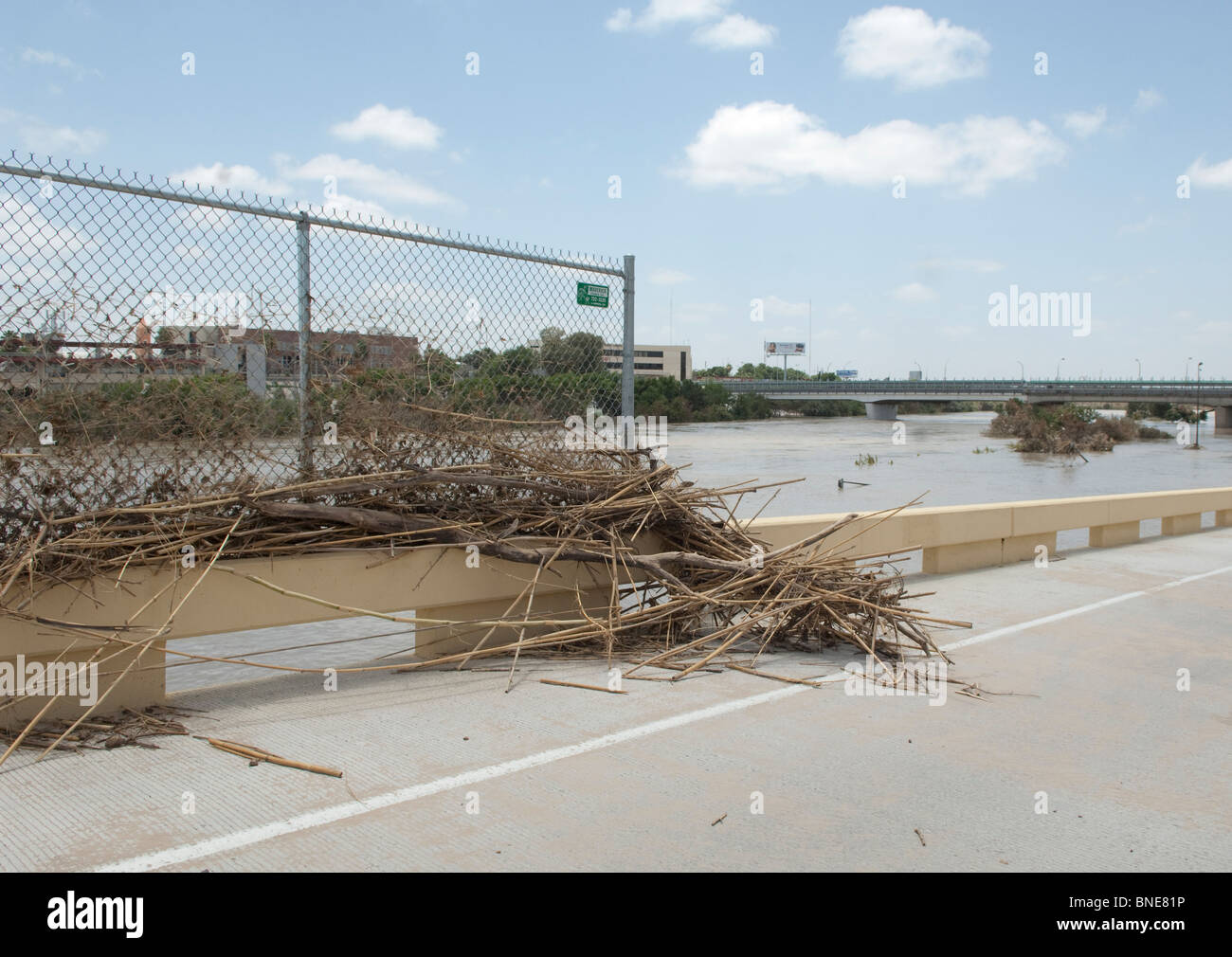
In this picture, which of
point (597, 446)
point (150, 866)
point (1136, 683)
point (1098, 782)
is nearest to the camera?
point (150, 866)

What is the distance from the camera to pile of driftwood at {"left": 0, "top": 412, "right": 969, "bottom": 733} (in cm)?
569

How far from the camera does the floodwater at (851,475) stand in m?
8.55

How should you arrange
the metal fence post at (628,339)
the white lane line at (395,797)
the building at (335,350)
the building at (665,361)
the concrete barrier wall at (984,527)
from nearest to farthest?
the white lane line at (395,797) → the building at (335,350) → the metal fence post at (628,339) → the concrete barrier wall at (984,527) → the building at (665,361)

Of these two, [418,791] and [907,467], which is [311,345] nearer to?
[418,791]

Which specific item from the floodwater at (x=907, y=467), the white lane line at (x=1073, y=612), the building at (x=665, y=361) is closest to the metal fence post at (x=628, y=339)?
the white lane line at (x=1073, y=612)

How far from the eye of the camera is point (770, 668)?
20.7ft

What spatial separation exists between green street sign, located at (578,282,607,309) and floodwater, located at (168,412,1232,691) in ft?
9.32

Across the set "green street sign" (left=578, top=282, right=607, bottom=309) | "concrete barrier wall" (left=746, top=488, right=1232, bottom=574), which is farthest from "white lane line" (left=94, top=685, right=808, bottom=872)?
"green street sign" (left=578, top=282, right=607, bottom=309)

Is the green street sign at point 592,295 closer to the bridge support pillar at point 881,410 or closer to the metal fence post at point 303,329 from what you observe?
the metal fence post at point 303,329

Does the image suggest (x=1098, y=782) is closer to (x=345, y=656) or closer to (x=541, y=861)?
(x=541, y=861)

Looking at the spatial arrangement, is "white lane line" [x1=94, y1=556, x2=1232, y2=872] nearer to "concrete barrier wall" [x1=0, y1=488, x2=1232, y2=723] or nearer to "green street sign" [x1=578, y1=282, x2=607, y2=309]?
"concrete barrier wall" [x1=0, y1=488, x2=1232, y2=723]

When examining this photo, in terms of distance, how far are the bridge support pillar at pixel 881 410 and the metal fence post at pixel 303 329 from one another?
84860mm
